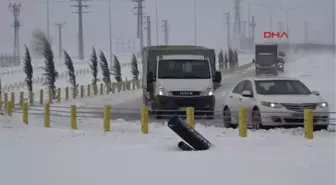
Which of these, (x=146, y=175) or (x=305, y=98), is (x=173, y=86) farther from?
(x=146, y=175)

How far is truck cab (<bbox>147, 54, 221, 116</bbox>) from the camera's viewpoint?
2025 cm

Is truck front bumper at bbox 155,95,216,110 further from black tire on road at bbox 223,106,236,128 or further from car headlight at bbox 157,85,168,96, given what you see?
black tire on road at bbox 223,106,236,128

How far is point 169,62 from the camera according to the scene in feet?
69.5

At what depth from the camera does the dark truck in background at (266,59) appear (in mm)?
Result: 55688

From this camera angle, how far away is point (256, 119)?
1553cm

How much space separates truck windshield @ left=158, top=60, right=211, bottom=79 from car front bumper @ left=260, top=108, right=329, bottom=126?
609 cm

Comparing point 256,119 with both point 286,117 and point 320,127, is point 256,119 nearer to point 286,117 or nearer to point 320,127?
point 286,117

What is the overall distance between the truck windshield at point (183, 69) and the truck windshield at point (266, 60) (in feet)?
117

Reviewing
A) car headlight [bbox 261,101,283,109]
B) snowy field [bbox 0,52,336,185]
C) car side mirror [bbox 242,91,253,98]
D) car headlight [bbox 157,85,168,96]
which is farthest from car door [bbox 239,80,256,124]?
car headlight [bbox 157,85,168,96]

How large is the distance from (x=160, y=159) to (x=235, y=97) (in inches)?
278

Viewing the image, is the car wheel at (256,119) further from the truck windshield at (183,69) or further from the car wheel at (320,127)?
the truck windshield at (183,69)

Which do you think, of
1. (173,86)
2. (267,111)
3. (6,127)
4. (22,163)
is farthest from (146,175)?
(173,86)

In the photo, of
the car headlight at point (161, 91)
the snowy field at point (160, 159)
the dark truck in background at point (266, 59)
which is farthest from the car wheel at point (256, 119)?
the dark truck in background at point (266, 59)

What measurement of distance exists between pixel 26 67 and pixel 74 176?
26.5 m
